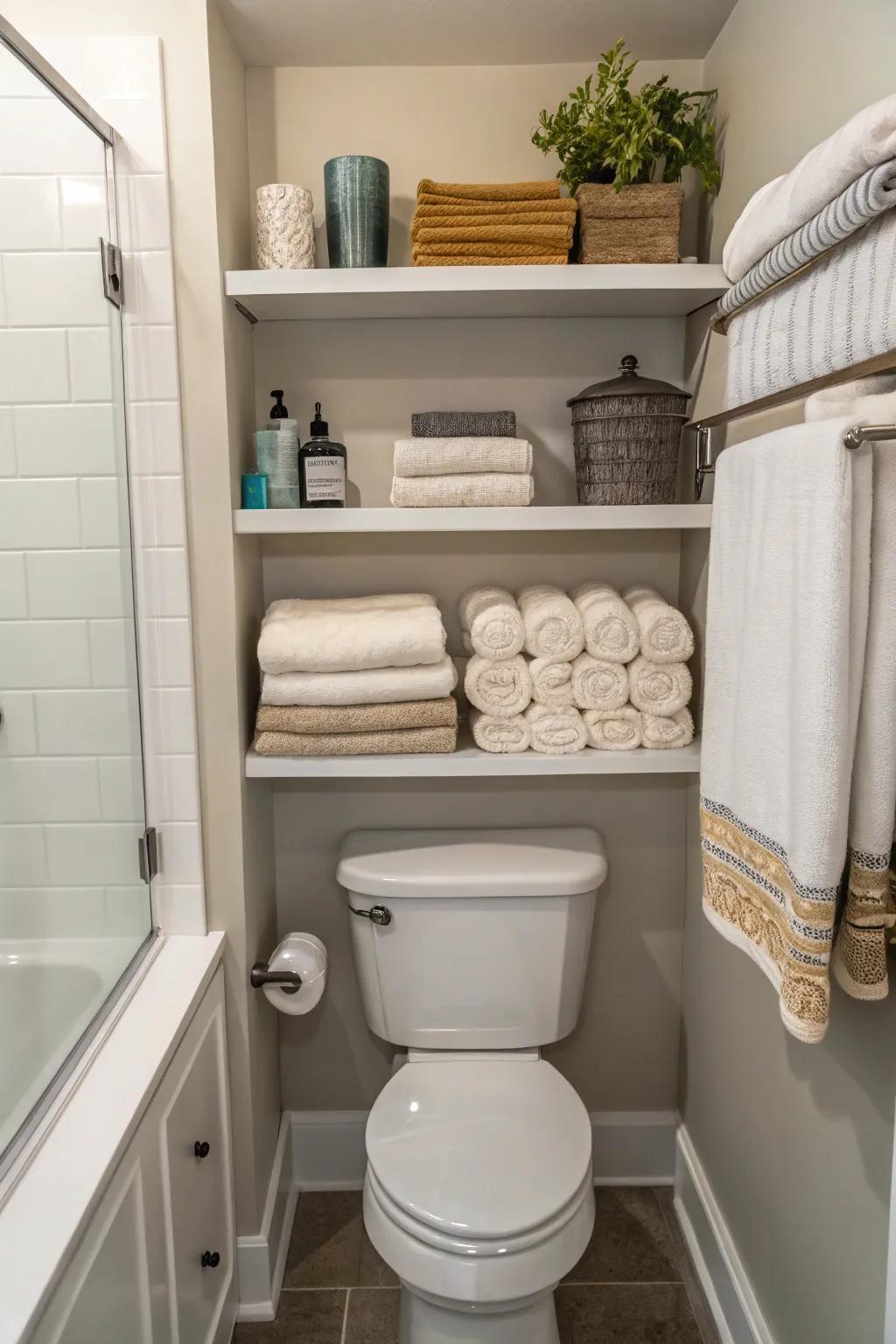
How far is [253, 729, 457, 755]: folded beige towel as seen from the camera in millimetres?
1609

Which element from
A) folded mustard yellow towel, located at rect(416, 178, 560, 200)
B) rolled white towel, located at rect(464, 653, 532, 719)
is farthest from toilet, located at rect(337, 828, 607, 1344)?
folded mustard yellow towel, located at rect(416, 178, 560, 200)

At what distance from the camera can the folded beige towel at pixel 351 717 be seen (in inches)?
62.9

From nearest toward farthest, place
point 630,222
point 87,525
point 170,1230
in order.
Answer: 1. point 170,1230
2. point 87,525
3. point 630,222

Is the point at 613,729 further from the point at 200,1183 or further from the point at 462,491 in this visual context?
the point at 200,1183

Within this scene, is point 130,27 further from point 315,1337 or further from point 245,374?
point 315,1337

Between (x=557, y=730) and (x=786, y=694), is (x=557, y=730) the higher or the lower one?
the lower one

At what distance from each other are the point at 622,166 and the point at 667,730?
0.91 metres

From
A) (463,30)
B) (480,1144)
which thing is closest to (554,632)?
(480,1144)

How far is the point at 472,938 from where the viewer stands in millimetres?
1712

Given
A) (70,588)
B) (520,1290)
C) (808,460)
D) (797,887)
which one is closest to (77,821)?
(70,588)

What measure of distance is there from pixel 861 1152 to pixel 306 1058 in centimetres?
118

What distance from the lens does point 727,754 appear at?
1.25 metres

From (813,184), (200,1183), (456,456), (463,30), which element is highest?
(463,30)

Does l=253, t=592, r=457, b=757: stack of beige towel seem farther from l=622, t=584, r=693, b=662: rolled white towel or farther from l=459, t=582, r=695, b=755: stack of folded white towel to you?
l=622, t=584, r=693, b=662: rolled white towel
